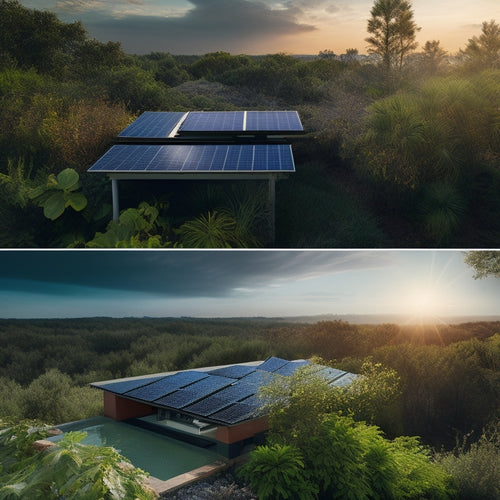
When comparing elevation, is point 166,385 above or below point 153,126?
below

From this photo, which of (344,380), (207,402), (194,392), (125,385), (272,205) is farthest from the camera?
(272,205)

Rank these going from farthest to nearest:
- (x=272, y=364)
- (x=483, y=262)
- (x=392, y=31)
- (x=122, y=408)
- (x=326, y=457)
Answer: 1. (x=392, y=31)
2. (x=483, y=262)
3. (x=272, y=364)
4. (x=122, y=408)
5. (x=326, y=457)

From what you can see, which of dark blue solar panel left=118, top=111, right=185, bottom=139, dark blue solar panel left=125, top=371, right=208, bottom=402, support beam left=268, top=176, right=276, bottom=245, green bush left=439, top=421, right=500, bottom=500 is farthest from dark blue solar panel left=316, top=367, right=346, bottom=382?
dark blue solar panel left=118, top=111, right=185, bottom=139

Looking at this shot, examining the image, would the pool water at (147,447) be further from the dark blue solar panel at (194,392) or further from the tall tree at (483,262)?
the tall tree at (483,262)

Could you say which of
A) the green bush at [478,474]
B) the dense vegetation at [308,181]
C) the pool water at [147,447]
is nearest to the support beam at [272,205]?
the dense vegetation at [308,181]

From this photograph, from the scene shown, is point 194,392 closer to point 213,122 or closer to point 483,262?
point 483,262

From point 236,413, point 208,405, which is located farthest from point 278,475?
point 208,405

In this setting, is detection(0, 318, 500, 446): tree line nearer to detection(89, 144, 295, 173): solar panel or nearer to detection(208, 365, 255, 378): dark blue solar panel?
detection(208, 365, 255, 378): dark blue solar panel
